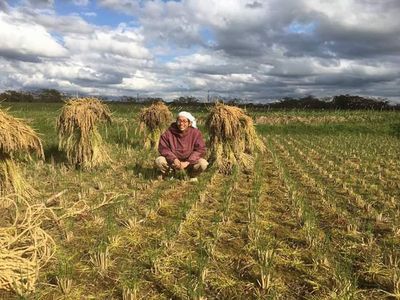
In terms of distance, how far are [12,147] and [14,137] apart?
0.53 feet

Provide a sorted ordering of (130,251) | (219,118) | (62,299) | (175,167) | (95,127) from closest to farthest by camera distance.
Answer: (62,299) < (130,251) < (175,167) < (219,118) < (95,127)

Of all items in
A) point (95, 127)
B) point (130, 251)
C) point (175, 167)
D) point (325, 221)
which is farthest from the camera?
point (95, 127)

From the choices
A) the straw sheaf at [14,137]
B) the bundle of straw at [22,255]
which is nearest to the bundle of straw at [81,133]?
the straw sheaf at [14,137]

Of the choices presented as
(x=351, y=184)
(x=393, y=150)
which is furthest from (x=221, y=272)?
(x=393, y=150)

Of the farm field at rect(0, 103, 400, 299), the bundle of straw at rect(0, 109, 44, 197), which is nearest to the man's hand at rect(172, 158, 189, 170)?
the farm field at rect(0, 103, 400, 299)

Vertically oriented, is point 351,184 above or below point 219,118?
below

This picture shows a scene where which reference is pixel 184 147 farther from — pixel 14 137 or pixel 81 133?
pixel 14 137

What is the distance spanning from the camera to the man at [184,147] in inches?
348

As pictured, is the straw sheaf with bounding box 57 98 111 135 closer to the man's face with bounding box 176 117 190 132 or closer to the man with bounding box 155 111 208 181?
the man with bounding box 155 111 208 181

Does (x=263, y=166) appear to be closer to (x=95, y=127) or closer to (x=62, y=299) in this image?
(x=95, y=127)

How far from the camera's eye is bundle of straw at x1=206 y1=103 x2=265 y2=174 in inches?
396

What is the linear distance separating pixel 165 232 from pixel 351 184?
4.72 meters

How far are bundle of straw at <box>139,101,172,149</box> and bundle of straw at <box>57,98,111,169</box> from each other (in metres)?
3.59

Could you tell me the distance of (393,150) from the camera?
15094 millimetres
